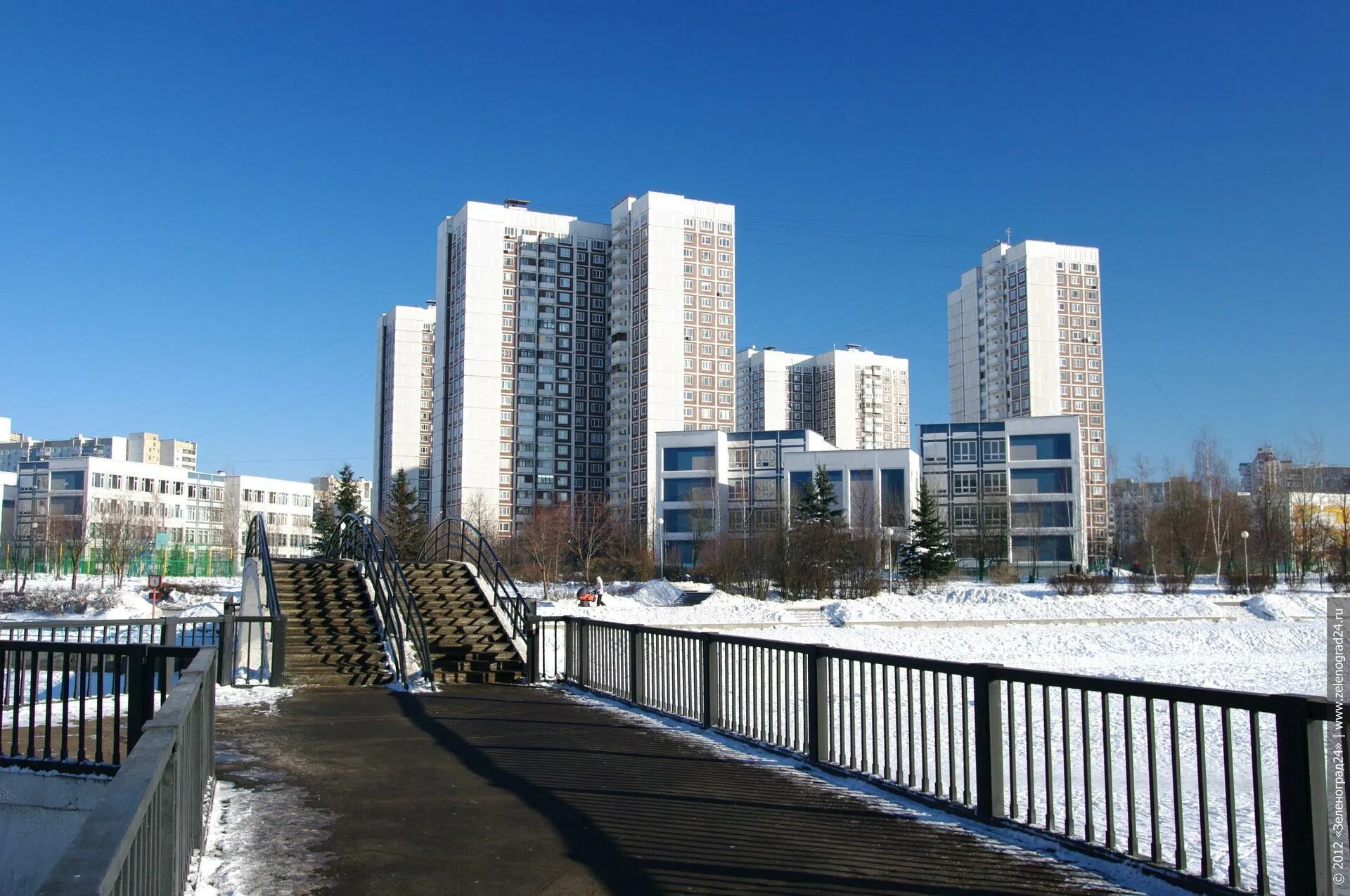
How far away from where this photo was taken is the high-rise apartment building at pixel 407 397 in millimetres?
139375

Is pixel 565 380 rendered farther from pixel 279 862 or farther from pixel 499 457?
pixel 279 862

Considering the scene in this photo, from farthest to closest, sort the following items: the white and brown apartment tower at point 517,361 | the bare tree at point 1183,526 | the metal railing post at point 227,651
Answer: the white and brown apartment tower at point 517,361, the bare tree at point 1183,526, the metal railing post at point 227,651

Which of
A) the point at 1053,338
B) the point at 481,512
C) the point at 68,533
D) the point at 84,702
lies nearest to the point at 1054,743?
the point at 84,702

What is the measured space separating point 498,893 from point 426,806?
228 centimetres

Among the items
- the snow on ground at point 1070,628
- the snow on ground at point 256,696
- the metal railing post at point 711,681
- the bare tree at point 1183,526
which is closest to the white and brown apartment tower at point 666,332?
the bare tree at point 1183,526

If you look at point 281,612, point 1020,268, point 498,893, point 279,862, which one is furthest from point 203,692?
point 1020,268

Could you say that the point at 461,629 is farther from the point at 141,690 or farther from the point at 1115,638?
the point at 1115,638

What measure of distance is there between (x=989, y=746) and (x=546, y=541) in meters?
70.2

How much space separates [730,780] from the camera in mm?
8359

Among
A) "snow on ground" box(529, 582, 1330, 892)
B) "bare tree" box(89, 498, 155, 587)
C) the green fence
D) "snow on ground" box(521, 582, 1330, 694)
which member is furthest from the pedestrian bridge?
the green fence

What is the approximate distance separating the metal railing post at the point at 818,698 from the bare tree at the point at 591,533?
7528cm

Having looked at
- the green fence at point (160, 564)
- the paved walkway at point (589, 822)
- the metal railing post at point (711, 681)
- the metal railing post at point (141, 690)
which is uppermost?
the metal railing post at point (141, 690)

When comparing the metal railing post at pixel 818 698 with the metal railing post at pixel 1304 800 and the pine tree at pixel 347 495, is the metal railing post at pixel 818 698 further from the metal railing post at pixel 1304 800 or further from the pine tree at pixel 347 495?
the pine tree at pixel 347 495

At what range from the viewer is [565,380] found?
4860 inches
